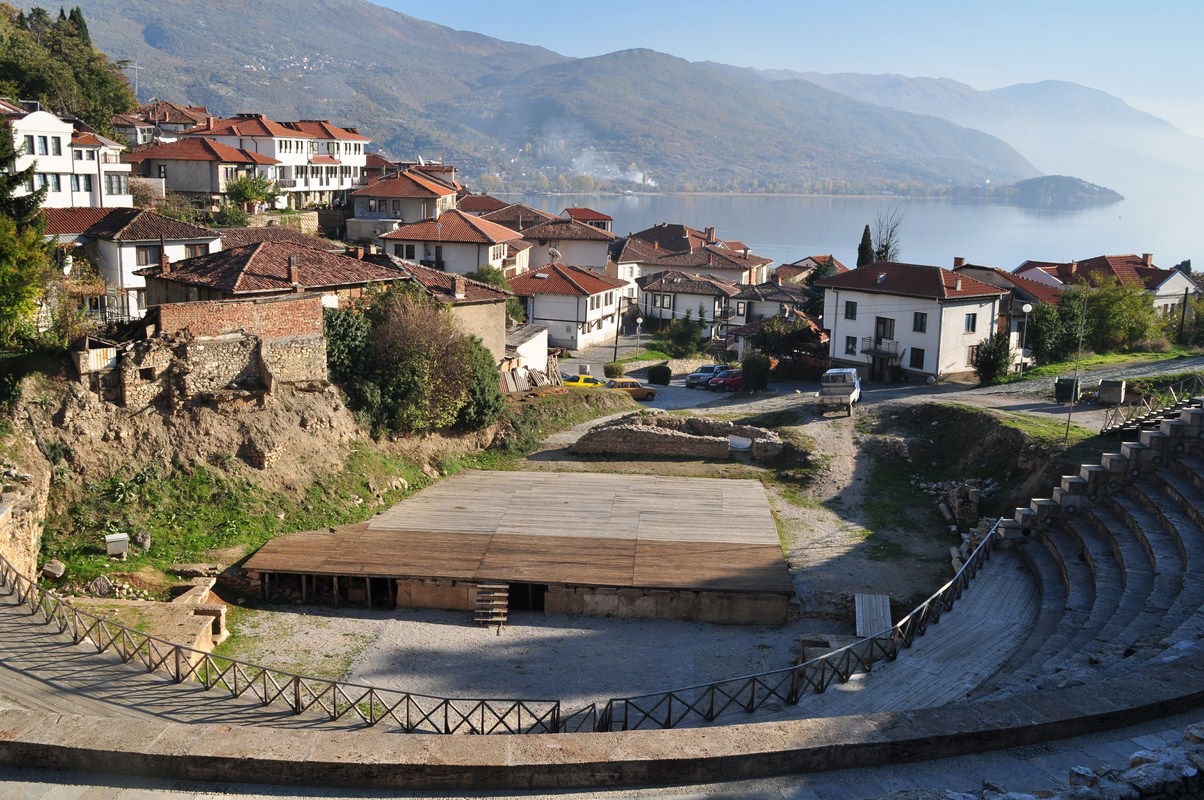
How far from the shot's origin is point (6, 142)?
35.1 metres

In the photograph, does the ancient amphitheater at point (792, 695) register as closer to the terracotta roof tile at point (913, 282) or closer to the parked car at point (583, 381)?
the terracotta roof tile at point (913, 282)

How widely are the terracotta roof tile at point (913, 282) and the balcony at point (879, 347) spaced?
2.39m

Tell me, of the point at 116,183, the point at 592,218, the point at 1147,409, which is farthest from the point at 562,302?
the point at 1147,409

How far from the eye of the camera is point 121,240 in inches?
1623

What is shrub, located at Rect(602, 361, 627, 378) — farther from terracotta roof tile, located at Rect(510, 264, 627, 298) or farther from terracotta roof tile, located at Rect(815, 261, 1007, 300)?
terracotta roof tile, located at Rect(815, 261, 1007, 300)

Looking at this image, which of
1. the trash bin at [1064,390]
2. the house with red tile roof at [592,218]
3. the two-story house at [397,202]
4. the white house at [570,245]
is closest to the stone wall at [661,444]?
the trash bin at [1064,390]

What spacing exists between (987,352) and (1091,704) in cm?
3424

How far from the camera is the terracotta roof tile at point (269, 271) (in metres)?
31.4

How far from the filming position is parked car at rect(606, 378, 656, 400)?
A: 4859 cm

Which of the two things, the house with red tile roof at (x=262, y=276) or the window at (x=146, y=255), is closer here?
the house with red tile roof at (x=262, y=276)

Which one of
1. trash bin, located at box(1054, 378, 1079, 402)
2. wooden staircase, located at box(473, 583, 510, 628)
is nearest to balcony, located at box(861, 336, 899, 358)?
trash bin, located at box(1054, 378, 1079, 402)

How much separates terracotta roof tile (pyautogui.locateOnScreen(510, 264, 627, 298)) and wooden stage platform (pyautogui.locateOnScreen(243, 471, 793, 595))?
3222 centimetres

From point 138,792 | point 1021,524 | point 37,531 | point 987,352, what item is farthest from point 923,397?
point 138,792

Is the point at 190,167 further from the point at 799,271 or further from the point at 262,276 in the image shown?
the point at 799,271
